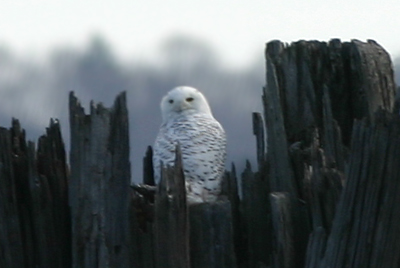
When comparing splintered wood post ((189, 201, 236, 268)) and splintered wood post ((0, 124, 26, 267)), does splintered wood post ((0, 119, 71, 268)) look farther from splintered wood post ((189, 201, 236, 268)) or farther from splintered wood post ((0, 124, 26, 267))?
splintered wood post ((189, 201, 236, 268))

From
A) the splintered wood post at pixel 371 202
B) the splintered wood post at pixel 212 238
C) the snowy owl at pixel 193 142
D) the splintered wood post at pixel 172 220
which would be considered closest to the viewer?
the splintered wood post at pixel 371 202

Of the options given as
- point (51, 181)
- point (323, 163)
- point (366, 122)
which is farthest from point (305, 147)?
point (51, 181)

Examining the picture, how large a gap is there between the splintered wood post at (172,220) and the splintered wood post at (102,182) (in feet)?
0.56

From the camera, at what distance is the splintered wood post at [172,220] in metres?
4.69

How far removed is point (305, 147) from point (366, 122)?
745mm

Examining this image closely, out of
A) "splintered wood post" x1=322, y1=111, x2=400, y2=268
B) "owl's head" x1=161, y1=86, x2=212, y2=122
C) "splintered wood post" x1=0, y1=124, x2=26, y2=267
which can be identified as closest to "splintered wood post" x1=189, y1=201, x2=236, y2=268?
"splintered wood post" x1=322, y1=111, x2=400, y2=268

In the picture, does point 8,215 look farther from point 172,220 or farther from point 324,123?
point 324,123

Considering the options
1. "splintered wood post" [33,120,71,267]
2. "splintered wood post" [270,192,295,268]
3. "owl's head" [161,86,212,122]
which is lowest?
"splintered wood post" [270,192,295,268]

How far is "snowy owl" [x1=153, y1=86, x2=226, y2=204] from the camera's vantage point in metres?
5.30

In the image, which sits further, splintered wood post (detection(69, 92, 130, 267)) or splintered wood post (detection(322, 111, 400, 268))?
splintered wood post (detection(69, 92, 130, 267))

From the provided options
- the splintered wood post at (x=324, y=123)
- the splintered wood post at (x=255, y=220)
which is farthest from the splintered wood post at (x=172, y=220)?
the splintered wood post at (x=324, y=123)

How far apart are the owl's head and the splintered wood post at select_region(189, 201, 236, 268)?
89 cm

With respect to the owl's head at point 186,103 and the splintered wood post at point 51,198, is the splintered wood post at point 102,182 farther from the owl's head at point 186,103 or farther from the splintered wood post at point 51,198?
the owl's head at point 186,103

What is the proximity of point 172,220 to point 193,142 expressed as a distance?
79 centimetres
